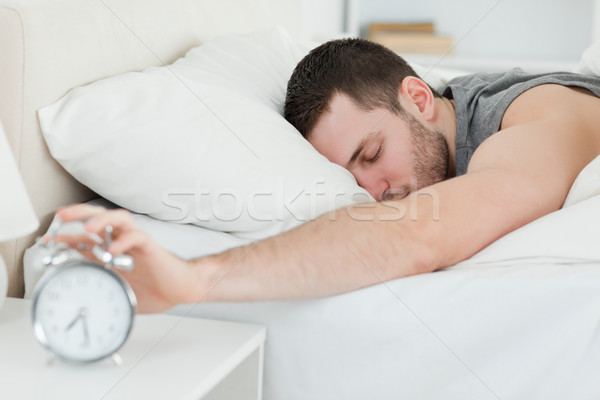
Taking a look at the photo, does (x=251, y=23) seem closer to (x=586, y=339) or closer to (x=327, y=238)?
(x=327, y=238)

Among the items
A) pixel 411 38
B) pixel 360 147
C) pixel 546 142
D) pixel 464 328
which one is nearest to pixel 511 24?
pixel 411 38

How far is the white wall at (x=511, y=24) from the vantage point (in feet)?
10.1

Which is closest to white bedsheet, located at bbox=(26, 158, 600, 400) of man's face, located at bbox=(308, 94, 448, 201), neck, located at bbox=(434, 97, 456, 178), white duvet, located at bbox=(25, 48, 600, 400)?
white duvet, located at bbox=(25, 48, 600, 400)

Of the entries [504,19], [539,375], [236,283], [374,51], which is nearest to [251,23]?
[374,51]

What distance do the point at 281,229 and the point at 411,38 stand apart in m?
2.25

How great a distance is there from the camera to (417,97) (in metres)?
1.47

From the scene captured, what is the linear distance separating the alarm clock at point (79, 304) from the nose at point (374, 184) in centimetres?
68

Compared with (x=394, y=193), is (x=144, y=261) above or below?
above

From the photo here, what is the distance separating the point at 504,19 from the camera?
10.3 ft

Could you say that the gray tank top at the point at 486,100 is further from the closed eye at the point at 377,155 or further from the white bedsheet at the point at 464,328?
the white bedsheet at the point at 464,328

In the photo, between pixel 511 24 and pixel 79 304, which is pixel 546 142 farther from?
pixel 511 24

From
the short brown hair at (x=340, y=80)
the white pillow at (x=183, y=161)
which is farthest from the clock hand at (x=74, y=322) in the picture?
the short brown hair at (x=340, y=80)

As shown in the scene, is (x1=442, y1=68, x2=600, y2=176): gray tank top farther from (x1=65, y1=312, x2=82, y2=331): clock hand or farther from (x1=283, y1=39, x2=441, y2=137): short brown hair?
(x1=65, y1=312, x2=82, y2=331): clock hand

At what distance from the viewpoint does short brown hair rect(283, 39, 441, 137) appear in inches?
54.1
